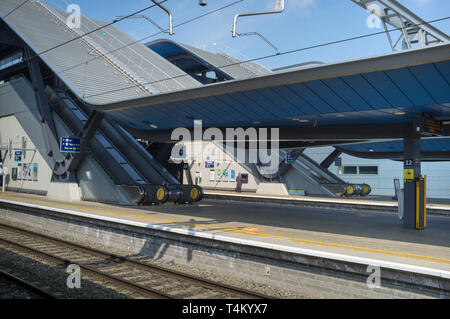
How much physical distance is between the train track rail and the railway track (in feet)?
5.08

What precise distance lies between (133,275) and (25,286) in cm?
247

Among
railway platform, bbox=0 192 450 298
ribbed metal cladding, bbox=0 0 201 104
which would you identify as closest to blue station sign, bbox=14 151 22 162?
ribbed metal cladding, bbox=0 0 201 104

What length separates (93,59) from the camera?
2583cm

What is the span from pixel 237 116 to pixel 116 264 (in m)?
7.12

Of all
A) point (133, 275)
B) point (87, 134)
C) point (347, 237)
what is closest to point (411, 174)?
point (347, 237)

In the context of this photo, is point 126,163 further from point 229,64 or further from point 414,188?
point 229,64

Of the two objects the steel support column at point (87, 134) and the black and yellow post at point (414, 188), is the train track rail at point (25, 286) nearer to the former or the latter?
the black and yellow post at point (414, 188)

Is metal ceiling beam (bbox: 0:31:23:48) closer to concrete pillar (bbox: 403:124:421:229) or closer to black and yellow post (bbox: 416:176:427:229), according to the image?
concrete pillar (bbox: 403:124:421:229)

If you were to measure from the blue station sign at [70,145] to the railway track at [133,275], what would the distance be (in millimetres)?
7426

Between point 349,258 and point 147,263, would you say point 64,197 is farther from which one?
point 349,258

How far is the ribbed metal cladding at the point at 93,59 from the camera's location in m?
21.2

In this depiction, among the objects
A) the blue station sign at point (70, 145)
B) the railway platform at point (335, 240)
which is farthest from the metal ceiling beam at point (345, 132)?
the blue station sign at point (70, 145)
